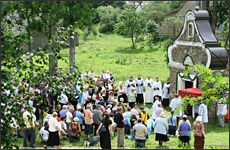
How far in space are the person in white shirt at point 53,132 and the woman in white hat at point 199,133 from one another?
4.64 m

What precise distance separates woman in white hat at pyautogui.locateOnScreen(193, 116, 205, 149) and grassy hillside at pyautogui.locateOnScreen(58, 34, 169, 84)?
1454 cm

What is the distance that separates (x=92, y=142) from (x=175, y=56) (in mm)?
7529

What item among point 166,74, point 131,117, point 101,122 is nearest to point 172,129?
point 131,117

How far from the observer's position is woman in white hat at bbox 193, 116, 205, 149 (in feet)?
44.4

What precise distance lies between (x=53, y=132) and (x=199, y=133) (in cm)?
490

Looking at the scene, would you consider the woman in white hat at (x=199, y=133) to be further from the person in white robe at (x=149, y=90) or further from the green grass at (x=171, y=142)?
the person in white robe at (x=149, y=90)

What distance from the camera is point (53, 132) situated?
13820mm

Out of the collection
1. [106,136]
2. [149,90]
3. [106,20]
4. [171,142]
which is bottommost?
[171,142]

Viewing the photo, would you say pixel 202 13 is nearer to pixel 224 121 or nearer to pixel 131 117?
pixel 224 121

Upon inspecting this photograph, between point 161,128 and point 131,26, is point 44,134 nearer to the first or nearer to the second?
point 161,128

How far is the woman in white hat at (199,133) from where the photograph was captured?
1354cm

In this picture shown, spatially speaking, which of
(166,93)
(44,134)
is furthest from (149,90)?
(44,134)

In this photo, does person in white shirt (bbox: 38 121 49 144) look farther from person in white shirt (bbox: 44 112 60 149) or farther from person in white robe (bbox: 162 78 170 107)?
person in white robe (bbox: 162 78 170 107)

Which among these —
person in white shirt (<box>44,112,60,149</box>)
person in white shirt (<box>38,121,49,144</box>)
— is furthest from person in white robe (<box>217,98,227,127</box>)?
person in white shirt (<box>38,121,49,144</box>)
